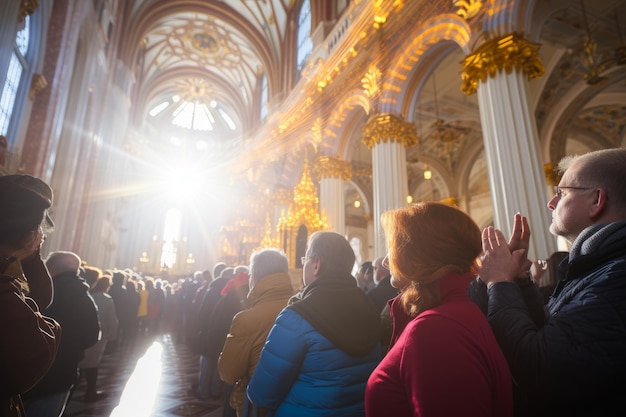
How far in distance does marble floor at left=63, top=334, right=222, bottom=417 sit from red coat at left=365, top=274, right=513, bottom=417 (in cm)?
281

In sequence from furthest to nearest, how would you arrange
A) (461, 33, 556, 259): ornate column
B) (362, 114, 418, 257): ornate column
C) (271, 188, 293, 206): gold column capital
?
(271, 188, 293, 206): gold column capital, (362, 114, 418, 257): ornate column, (461, 33, 556, 259): ornate column

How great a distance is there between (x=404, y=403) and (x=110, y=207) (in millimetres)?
14564

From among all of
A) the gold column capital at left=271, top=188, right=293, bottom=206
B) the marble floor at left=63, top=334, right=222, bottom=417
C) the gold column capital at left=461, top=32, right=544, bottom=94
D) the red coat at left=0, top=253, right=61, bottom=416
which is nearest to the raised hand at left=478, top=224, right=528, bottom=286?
the red coat at left=0, top=253, right=61, bottom=416

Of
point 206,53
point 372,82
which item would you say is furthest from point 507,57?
point 206,53

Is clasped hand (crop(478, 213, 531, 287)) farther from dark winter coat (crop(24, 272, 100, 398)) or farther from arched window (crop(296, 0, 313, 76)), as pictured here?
arched window (crop(296, 0, 313, 76))

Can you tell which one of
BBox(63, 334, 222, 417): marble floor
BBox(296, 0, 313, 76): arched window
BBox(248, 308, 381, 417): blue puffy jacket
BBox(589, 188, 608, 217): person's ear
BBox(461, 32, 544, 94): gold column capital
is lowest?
BBox(63, 334, 222, 417): marble floor

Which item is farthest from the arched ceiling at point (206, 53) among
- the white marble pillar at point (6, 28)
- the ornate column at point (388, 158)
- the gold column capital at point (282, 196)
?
the white marble pillar at point (6, 28)

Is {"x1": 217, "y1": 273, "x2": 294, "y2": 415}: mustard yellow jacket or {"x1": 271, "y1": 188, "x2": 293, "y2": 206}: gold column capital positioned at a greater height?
{"x1": 271, "y1": 188, "x2": 293, "y2": 206}: gold column capital

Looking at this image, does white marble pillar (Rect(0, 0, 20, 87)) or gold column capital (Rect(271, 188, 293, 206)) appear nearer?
white marble pillar (Rect(0, 0, 20, 87))

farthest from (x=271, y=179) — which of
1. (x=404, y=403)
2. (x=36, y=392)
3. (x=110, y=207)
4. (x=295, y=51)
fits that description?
(x=404, y=403)

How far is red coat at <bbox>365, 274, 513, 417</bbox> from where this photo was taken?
716mm

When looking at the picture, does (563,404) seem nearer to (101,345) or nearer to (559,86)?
(101,345)

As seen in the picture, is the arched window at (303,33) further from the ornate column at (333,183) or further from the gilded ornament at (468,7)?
the gilded ornament at (468,7)

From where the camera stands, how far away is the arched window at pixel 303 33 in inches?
489
